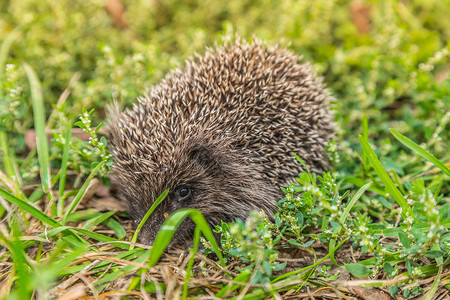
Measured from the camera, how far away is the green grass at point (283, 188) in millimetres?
2662

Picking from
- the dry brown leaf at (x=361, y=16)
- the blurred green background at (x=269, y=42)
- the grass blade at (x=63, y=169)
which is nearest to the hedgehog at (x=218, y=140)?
the grass blade at (x=63, y=169)

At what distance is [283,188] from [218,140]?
71cm

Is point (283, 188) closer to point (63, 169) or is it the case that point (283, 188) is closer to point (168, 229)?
point (168, 229)

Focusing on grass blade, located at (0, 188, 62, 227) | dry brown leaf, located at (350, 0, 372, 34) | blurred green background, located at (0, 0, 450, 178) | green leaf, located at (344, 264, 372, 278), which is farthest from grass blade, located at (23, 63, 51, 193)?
dry brown leaf, located at (350, 0, 372, 34)

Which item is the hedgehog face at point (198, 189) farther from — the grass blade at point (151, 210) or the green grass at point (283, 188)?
the green grass at point (283, 188)

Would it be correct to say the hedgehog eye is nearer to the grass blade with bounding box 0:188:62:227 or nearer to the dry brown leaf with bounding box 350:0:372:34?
the grass blade with bounding box 0:188:62:227

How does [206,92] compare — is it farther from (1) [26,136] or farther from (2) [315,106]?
(1) [26,136]

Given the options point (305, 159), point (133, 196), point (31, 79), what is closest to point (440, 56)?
point (305, 159)

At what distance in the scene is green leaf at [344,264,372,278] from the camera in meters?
2.79

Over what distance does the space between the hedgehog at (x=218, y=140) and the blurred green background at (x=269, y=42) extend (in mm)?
535

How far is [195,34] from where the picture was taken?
5195mm

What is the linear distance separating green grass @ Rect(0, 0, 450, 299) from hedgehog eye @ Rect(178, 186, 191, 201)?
0.94ft

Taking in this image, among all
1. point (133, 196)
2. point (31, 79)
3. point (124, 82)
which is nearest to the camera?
point (133, 196)

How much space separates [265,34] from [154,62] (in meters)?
1.68
